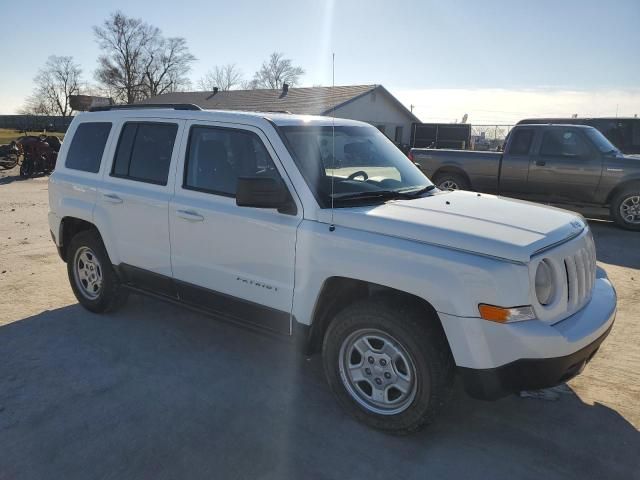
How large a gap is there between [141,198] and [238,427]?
2.14 m

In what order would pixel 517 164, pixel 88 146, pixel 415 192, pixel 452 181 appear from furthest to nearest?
pixel 452 181
pixel 517 164
pixel 88 146
pixel 415 192

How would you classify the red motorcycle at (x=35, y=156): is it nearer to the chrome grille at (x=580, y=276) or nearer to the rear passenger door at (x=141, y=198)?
the rear passenger door at (x=141, y=198)

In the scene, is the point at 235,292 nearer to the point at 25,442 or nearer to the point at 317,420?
the point at 317,420

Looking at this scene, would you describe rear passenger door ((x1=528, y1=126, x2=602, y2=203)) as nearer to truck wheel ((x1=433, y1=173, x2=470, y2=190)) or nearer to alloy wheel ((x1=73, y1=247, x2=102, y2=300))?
truck wheel ((x1=433, y1=173, x2=470, y2=190))

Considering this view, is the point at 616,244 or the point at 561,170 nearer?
the point at 616,244

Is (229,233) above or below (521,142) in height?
below

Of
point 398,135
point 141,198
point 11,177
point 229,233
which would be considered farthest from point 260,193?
point 398,135

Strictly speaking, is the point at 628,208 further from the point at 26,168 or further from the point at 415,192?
the point at 26,168

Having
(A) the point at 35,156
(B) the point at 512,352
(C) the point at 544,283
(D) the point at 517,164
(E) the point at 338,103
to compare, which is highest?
(E) the point at 338,103

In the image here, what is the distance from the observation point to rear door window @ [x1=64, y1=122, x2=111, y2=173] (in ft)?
15.5

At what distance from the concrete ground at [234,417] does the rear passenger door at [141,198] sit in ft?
2.28

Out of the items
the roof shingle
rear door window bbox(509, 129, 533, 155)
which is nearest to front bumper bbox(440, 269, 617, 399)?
rear door window bbox(509, 129, 533, 155)

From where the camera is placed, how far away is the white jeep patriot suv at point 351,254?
8.77 ft

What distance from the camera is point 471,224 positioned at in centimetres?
299
